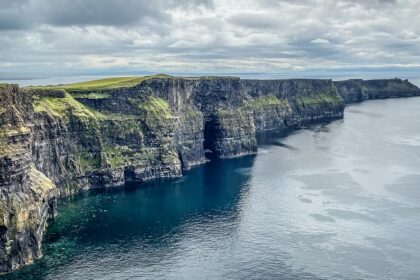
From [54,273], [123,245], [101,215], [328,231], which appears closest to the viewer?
[54,273]

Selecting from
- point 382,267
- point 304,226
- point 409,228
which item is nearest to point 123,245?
point 304,226

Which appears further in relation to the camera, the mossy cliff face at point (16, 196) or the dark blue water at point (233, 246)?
the dark blue water at point (233, 246)

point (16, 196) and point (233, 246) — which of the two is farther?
point (233, 246)

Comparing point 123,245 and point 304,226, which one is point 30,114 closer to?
point 123,245

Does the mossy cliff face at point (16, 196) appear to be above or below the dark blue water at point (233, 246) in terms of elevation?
above

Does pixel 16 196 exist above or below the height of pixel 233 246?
above

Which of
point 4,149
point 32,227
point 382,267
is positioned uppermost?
point 4,149

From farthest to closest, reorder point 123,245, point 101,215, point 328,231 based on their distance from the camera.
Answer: point 101,215 < point 328,231 < point 123,245

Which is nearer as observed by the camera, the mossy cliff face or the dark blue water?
the mossy cliff face

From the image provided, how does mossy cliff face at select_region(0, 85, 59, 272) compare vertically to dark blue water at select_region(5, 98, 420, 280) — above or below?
above

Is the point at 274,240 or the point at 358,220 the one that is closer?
the point at 274,240

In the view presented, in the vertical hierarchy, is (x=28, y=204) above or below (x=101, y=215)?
above
